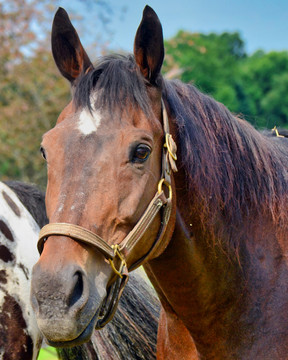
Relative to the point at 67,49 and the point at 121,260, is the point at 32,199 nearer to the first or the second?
the point at 67,49

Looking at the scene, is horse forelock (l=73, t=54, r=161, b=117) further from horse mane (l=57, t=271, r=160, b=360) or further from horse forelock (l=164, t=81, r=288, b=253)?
horse mane (l=57, t=271, r=160, b=360)

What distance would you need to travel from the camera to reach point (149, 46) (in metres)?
2.34

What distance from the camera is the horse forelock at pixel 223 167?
244 centimetres

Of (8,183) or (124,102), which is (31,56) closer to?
(8,183)

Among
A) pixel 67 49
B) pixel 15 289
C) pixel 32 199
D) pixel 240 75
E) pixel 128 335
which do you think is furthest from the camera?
pixel 240 75

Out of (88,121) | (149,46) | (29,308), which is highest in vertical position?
(149,46)

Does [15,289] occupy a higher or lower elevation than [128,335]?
higher

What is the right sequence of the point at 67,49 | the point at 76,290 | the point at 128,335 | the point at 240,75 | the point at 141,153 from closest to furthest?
the point at 76,290 < the point at 141,153 < the point at 67,49 < the point at 128,335 < the point at 240,75

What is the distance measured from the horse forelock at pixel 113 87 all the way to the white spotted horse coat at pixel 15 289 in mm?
1393

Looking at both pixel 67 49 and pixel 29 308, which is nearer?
pixel 67 49

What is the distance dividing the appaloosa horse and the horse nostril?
1.39m

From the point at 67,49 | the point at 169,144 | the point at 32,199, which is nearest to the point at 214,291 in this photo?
the point at 169,144

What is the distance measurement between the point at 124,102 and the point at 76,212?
60 centimetres

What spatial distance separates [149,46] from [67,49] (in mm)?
469
